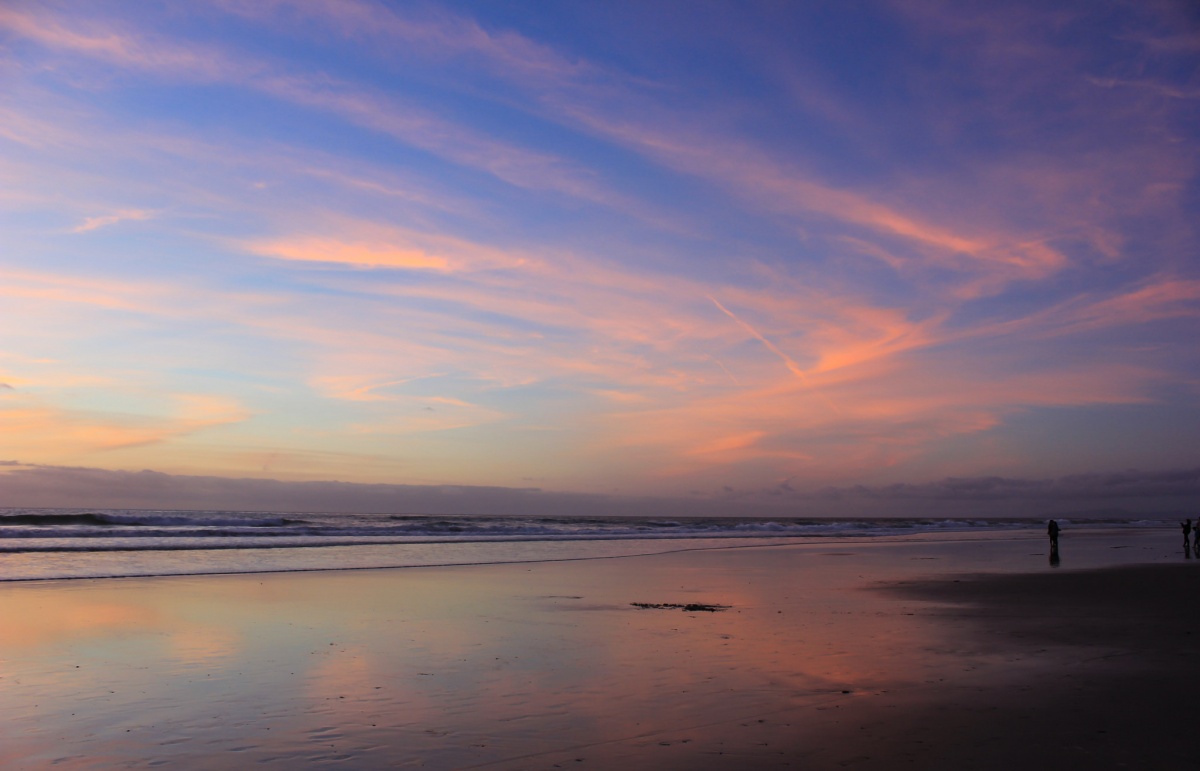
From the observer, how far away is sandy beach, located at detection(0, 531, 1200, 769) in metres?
7.22

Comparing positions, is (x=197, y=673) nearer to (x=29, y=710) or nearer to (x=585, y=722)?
(x=29, y=710)

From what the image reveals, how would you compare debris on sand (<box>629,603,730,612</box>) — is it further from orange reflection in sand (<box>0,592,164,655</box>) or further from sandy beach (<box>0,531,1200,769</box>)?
orange reflection in sand (<box>0,592,164,655</box>)

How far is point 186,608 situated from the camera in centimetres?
1627

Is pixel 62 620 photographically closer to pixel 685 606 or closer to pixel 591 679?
pixel 591 679

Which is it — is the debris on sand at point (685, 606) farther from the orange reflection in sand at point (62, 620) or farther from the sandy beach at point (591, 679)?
the orange reflection in sand at point (62, 620)

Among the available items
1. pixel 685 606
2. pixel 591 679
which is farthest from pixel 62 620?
pixel 685 606

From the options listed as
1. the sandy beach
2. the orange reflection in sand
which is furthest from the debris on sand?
the orange reflection in sand

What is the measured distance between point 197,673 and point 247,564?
18.4 metres

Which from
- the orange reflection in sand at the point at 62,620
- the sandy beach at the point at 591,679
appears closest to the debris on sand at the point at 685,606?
the sandy beach at the point at 591,679

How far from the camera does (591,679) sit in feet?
33.1

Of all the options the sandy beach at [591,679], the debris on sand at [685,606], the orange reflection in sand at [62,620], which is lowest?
the debris on sand at [685,606]

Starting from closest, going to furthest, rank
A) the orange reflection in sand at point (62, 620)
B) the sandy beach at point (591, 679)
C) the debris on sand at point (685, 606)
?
the sandy beach at point (591, 679) → the orange reflection in sand at point (62, 620) → the debris on sand at point (685, 606)

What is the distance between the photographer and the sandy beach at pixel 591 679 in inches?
284

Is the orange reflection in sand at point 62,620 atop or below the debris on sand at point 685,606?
atop
